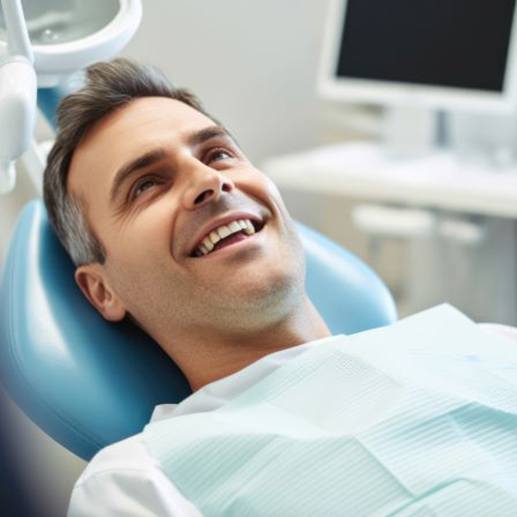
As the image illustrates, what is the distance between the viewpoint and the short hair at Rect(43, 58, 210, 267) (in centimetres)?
133

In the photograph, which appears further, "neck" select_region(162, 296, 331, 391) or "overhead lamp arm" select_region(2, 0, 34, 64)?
"neck" select_region(162, 296, 331, 391)

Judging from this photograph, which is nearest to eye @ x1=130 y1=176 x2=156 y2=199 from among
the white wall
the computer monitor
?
the white wall

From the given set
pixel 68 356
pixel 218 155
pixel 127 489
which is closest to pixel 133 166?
pixel 218 155

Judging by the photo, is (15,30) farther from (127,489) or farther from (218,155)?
(127,489)

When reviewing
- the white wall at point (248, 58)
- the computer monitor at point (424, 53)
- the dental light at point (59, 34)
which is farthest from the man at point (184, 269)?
the computer monitor at point (424, 53)

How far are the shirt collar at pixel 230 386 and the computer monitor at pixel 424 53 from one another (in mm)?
1622

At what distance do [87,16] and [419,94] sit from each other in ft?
5.27

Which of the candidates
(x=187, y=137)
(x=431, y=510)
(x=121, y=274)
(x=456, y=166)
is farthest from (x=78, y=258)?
(x=456, y=166)

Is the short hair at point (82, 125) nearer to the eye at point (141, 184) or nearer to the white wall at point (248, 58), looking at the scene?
the eye at point (141, 184)

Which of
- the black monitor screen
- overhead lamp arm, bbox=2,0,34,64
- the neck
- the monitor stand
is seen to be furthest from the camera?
the monitor stand

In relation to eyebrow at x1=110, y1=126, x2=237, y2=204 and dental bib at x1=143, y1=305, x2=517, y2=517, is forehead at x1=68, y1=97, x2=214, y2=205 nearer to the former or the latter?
eyebrow at x1=110, y1=126, x2=237, y2=204

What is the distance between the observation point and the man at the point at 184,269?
105 centimetres

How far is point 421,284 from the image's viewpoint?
294 cm

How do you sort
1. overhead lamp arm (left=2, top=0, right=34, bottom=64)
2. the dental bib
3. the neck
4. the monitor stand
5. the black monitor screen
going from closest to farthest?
the dental bib < overhead lamp arm (left=2, top=0, right=34, bottom=64) < the neck < the black monitor screen < the monitor stand
